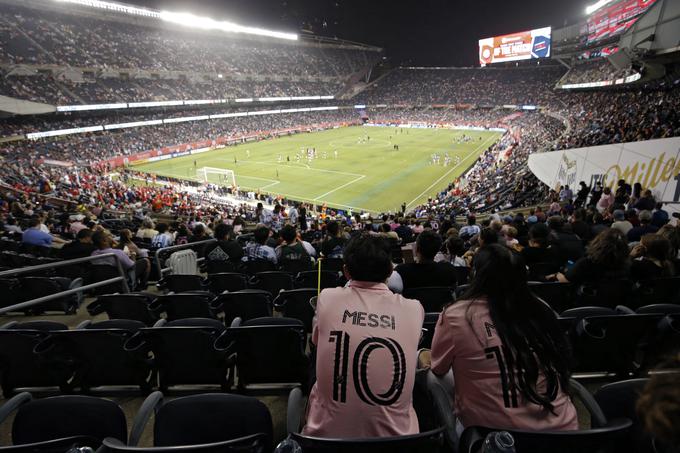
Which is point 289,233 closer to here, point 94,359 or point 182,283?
point 182,283

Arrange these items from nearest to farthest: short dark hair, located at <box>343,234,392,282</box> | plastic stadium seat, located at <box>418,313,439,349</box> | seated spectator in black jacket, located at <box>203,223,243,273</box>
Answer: short dark hair, located at <box>343,234,392,282</box>, plastic stadium seat, located at <box>418,313,439,349</box>, seated spectator in black jacket, located at <box>203,223,243,273</box>

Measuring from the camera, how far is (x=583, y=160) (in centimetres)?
1842

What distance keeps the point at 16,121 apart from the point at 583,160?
56044 millimetres

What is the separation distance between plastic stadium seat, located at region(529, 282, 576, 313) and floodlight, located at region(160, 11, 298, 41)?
8899 cm

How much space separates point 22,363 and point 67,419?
6.57ft

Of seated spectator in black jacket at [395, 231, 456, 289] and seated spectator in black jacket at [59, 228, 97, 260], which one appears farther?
seated spectator in black jacket at [59, 228, 97, 260]

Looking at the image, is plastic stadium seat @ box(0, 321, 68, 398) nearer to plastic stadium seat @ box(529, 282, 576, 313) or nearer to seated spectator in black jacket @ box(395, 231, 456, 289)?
seated spectator in black jacket @ box(395, 231, 456, 289)

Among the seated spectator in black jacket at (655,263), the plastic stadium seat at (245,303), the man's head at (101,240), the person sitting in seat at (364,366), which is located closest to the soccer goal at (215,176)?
the man's head at (101,240)

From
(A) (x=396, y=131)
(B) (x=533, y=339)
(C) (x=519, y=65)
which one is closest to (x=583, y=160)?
(B) (x=533, y=339)

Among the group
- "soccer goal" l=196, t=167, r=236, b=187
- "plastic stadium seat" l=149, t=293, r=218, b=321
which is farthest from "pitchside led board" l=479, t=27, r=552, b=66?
"plastic stadium seat" l=149, t=293, r=218, b=321

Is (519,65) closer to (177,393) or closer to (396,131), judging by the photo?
(396,131)

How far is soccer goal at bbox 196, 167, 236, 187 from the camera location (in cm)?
3806

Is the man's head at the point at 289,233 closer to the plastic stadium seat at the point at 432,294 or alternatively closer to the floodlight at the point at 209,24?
the plastic stadium seat at the point at 432,294

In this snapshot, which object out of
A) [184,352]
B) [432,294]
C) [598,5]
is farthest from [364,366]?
[598,5]
